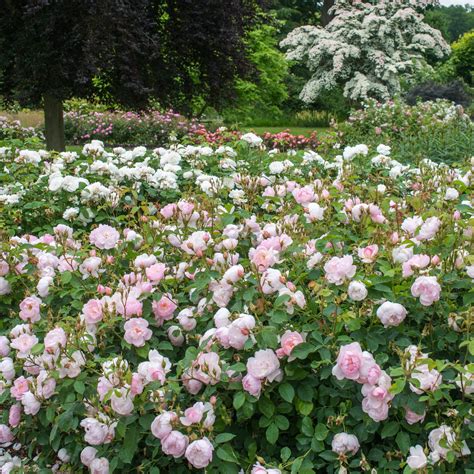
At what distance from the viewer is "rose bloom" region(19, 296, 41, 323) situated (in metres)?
2.35

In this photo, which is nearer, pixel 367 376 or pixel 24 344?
pixel 367 376

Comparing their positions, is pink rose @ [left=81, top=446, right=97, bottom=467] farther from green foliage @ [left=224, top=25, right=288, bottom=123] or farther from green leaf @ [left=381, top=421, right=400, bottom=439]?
green foliage @ [left=224, top=25, right=288, bottom=123]

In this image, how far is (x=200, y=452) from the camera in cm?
172

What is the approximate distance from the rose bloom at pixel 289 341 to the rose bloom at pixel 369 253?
0.34m

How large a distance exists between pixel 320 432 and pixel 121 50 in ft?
24.2

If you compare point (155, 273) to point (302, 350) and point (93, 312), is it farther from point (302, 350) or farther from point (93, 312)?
point (302, 350)

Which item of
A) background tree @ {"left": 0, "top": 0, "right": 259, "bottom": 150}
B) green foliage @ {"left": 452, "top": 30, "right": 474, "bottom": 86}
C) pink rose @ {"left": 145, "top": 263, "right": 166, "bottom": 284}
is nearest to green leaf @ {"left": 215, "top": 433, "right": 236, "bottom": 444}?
pink rose @ {"left": 145, "top": 263, "right": 166, "bottom": 284}

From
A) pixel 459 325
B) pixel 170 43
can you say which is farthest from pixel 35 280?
pixel 170 43

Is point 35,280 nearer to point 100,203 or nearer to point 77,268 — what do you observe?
point 77,268

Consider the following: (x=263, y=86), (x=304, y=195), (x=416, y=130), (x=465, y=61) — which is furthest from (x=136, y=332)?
(x=465, y=61)

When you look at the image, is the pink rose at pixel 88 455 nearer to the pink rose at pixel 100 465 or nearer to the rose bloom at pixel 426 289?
the pink rose at pixel 100 465

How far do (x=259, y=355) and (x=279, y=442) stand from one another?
13.7 inches

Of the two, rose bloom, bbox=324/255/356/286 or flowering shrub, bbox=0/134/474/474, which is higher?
rose bloom, bbox=324/255/356/286

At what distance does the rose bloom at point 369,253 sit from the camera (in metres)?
2.04
